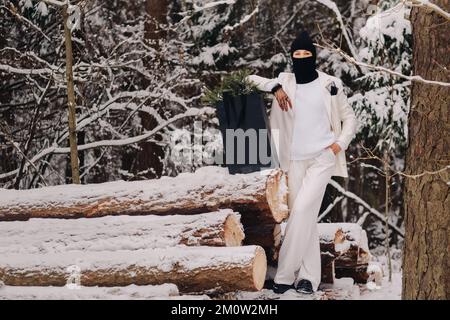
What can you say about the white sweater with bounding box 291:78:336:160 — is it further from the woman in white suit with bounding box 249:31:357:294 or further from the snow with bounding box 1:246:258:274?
the snow with bounding box 1:246:258:274

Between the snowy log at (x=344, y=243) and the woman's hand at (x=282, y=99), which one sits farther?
the snowy log at (x=344, y=243)

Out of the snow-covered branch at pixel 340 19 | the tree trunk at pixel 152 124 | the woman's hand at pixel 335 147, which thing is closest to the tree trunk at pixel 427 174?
the woman's hand at pixel 335 147

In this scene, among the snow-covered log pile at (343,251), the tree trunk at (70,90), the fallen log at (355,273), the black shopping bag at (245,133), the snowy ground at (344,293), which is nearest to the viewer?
the snowy ground at (344,293)

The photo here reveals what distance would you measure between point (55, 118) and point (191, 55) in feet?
8.17

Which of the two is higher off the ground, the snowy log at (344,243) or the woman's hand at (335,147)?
the woman's hand at (335,147)

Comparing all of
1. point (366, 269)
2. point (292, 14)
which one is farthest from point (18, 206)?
point (292, 14)

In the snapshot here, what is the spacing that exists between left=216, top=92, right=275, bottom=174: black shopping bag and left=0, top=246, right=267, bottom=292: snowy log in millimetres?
829

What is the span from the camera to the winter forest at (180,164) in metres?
5.39

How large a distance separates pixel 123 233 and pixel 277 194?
1294 millimetres

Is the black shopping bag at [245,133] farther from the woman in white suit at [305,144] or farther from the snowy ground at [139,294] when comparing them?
the snowy ground at [139,294]

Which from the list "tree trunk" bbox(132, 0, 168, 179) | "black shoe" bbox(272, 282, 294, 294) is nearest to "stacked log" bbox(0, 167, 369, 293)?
"black shoe" bbox(272, 282, 294, 294)

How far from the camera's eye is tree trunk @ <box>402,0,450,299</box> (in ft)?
17.6

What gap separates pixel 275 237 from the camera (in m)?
6.28

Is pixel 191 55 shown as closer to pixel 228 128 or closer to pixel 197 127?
pixel 197 127
